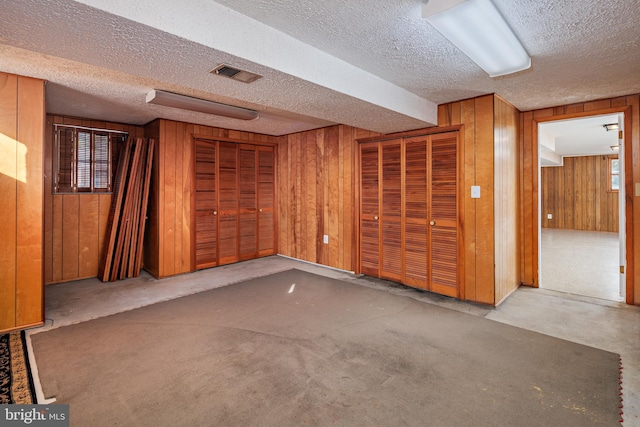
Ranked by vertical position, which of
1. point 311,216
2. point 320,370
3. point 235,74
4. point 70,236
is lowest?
point 320,370

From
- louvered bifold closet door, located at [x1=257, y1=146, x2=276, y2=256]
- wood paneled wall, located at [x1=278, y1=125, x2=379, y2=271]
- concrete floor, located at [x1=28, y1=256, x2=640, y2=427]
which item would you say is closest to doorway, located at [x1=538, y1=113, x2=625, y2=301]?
concrete floor, located at [x1=28, y1=256, x2=640, y2=427]

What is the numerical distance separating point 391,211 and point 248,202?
259cm

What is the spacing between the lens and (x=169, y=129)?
4.50 m

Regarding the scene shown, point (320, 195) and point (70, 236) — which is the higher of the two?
point (320, 195)

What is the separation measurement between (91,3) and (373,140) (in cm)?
344

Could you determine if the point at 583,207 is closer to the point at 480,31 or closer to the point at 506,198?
the point at 506,198

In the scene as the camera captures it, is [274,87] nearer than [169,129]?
Yes

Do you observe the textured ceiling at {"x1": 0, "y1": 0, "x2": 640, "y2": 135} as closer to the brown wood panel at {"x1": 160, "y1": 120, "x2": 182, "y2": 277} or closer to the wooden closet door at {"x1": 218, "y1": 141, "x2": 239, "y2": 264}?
the brown wood panel at {"x1": 160, "y1": 120, "x2": 182, "y2": 277}

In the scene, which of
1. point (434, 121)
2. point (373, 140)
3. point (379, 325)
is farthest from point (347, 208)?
point (379, 325)

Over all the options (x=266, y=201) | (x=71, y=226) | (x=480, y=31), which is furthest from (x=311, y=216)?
(x=480, y=31)

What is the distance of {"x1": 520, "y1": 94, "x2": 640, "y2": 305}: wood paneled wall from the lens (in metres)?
3.31

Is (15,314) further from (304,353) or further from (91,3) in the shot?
(91,3)

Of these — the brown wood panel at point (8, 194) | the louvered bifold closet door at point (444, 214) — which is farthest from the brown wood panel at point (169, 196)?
the louvered bifold closet door at point (444, 214)

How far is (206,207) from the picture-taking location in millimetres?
4965
